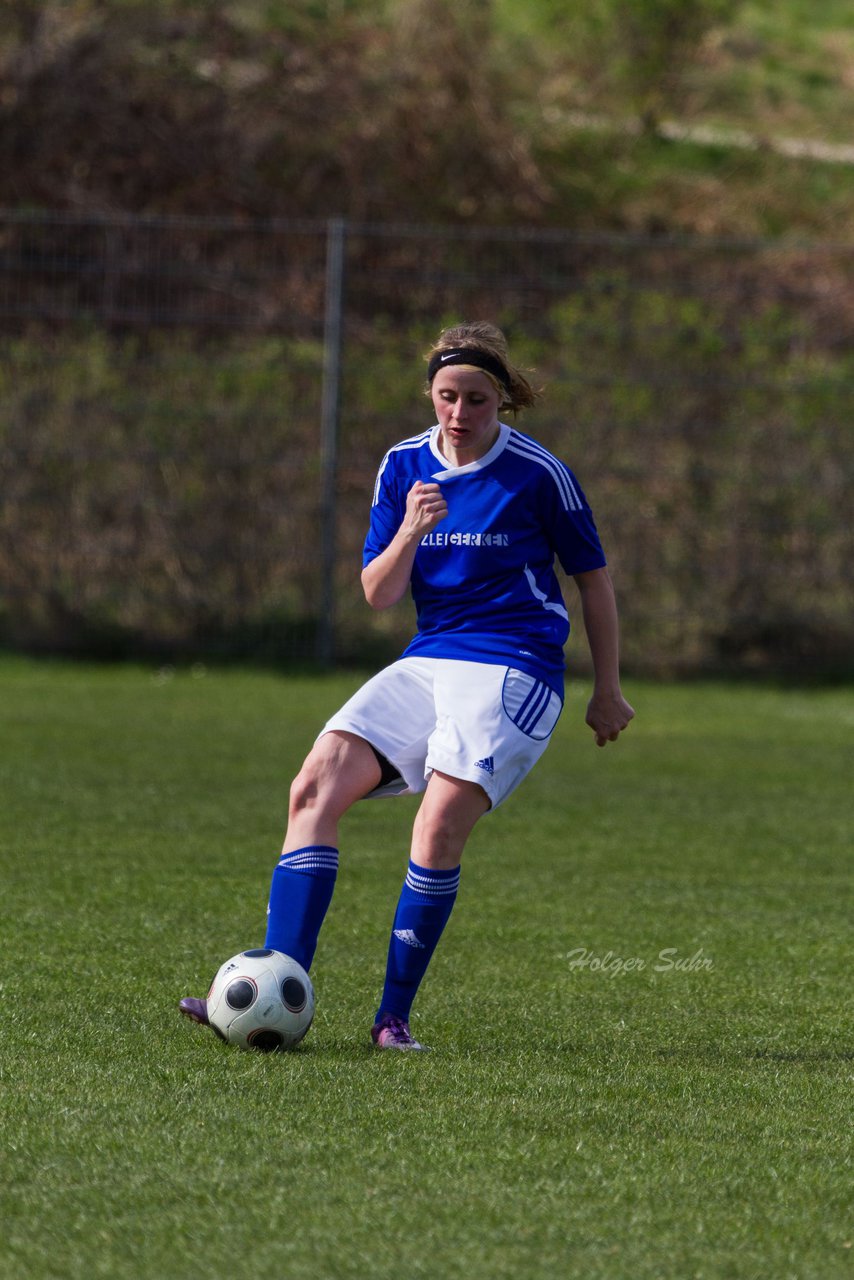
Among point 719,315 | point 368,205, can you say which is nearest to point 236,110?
point 368,205

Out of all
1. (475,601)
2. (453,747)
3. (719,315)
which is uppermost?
(719,315)

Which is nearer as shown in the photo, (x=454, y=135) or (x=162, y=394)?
(x=162, y=394)

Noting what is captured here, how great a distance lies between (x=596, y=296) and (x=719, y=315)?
35.0 inches

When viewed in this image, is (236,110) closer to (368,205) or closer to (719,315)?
(368,205)

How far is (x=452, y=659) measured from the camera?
14.5 feet

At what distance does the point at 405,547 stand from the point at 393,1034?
1.13m

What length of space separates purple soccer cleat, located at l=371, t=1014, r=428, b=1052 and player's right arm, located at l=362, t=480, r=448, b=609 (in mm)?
967

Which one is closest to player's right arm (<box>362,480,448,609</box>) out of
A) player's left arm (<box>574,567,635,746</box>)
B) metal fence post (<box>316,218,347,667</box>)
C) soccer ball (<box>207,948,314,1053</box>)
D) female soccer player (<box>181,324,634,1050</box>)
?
female soccer player (<box>181,324,634,1050</box>)

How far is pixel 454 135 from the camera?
57.1ft

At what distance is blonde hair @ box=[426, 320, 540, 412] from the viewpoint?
14.4 feet

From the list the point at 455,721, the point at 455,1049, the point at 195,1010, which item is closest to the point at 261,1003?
the point at 195,1010

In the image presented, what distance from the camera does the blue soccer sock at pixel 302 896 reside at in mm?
4328

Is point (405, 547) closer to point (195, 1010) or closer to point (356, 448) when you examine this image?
point (195, 1010)

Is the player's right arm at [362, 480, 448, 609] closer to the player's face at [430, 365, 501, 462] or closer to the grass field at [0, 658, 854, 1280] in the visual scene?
the player's face at [430, 365, 501, 462]
